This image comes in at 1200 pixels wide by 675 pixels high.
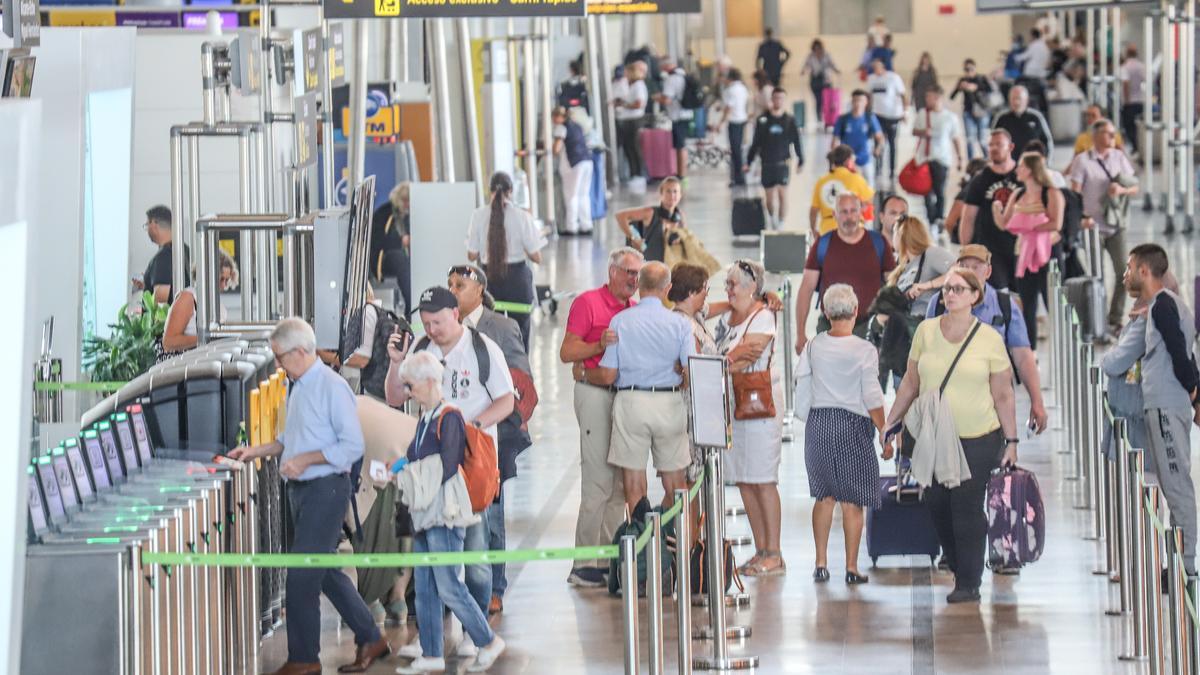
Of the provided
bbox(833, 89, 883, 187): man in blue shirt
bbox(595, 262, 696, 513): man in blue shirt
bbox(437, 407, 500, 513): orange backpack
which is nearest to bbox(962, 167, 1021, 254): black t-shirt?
bbox(595, 262, 696, 513): man in blue shirt

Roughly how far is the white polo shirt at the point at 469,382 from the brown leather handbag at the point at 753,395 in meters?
1.37

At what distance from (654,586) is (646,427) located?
246 cm

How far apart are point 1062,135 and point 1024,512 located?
95.5ft

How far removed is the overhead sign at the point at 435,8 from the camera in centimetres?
1188

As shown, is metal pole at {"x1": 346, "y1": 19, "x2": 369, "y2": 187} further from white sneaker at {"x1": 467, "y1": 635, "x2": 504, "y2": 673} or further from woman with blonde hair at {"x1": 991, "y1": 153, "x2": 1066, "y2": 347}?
white sneaker at {"x1": 467, "y1": 635, "x2": 504, "y2": 673}

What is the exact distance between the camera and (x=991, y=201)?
15.3 m

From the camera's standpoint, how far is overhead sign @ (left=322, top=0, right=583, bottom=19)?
11.9 metres

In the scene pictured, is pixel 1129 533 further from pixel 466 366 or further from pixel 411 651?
pixel 411 651

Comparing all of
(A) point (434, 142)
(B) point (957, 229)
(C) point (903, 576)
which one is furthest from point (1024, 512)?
(A) point (434, 142)

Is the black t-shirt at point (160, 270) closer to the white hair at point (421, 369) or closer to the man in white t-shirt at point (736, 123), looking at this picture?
the white hair at point (421, 369)

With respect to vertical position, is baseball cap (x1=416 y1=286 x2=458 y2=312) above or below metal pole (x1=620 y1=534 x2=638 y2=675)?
above

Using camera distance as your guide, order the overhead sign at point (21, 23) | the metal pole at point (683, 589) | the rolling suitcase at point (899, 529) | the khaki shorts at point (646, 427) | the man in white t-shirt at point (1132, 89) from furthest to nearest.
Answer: the man in white t-shirt at point (1132, 89)
the rolling suitcase at point (899, 529)
the khaki shorts at point (646, 427)
the overhead sign at point (21, 23)
the metal pole at point (683, 589)

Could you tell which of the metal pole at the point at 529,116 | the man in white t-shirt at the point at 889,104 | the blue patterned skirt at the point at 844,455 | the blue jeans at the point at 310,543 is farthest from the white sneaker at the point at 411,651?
the man in white t-shirt at the point at 889,104

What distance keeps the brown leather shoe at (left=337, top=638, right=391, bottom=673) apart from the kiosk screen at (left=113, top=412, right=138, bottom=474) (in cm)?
121
